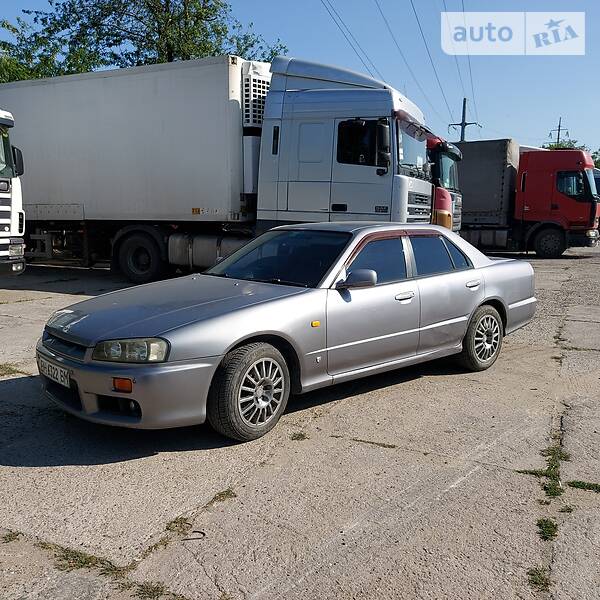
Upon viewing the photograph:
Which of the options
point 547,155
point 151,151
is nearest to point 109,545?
point 151,151

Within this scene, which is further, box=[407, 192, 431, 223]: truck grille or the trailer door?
box=[407, 192, 431, 223]: truck grille

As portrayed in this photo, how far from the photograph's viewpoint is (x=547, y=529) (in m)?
3.12

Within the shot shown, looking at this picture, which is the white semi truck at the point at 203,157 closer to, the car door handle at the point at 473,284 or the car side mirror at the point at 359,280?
the car door handle at the point at 473,284

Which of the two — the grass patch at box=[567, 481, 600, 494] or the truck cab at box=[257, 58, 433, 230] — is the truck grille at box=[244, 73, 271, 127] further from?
the grass patch at box=[567, 481, 600, 494]

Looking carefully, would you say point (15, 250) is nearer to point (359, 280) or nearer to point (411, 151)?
point (411, 151)

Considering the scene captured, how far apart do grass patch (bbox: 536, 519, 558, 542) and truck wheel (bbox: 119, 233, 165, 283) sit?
10.2m

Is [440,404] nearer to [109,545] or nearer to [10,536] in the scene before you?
[109,545]

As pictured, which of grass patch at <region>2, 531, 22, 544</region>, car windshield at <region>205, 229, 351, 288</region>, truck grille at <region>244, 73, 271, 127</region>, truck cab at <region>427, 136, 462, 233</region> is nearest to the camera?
grass patch at <region>2, 531, 22, 544</region>

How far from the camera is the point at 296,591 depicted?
104 inches

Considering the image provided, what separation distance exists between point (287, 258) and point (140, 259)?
8.18m

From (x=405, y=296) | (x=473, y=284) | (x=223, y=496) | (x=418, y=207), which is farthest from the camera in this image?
(x=418, y=207)

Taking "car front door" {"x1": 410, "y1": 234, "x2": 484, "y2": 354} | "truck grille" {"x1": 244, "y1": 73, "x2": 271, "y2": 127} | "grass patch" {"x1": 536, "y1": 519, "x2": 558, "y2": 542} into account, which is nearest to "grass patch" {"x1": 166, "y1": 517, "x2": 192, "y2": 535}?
"grass patch" {"x1": 536, "y1": 519, "x2": 558, "y2": 542}

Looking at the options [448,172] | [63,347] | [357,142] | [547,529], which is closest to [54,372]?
[63,347]

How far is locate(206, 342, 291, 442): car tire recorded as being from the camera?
13.2 feet
